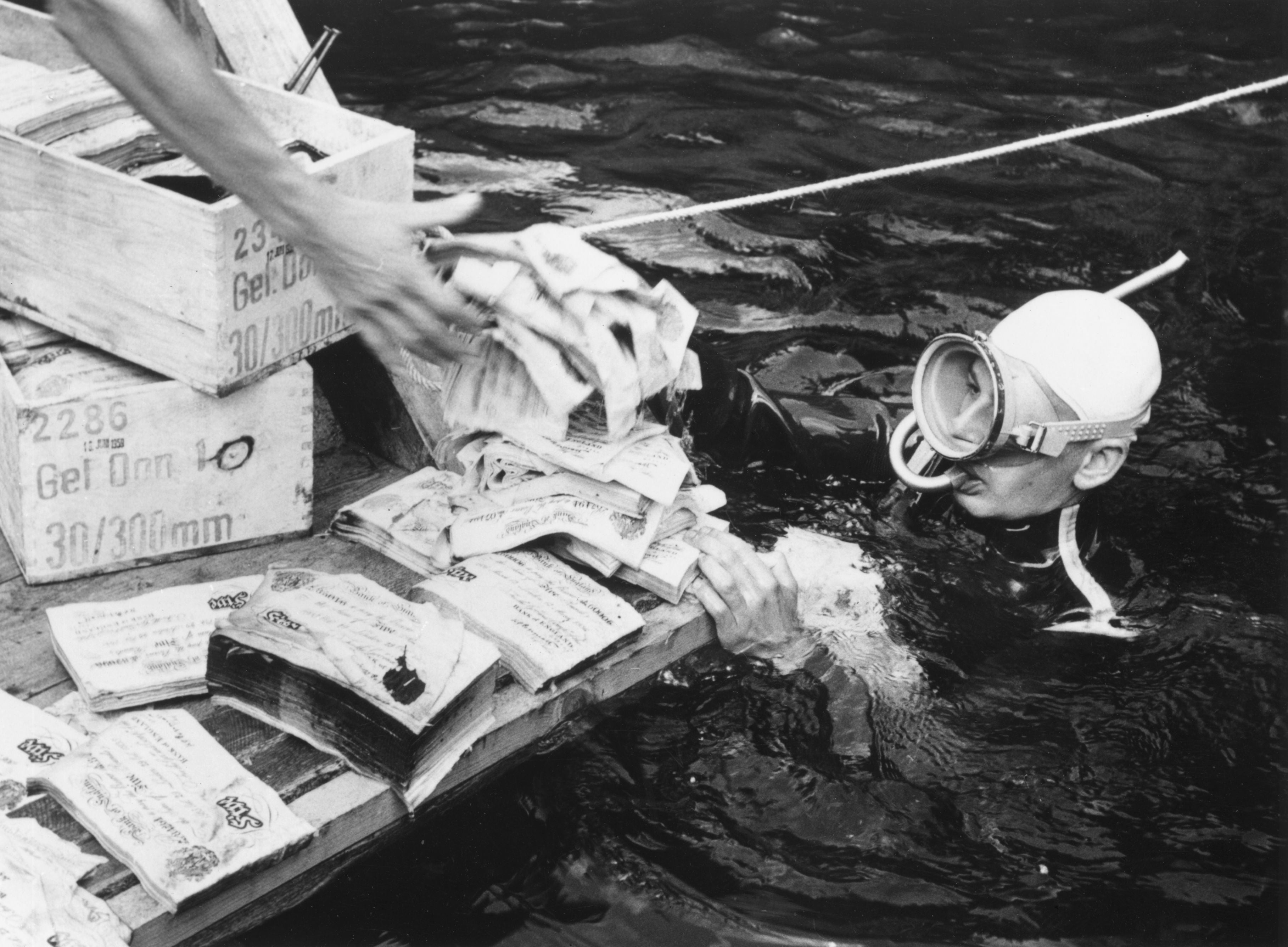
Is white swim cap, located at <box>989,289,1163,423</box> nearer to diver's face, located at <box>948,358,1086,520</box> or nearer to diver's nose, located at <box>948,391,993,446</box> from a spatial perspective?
diver's face, located at <box>948,358,1086,520</box>

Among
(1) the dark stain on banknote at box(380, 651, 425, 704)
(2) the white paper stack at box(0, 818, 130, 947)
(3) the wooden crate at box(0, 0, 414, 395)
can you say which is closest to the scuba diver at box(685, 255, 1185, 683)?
(1) the dark stain on banknote at box(380, 651, 425, 704)

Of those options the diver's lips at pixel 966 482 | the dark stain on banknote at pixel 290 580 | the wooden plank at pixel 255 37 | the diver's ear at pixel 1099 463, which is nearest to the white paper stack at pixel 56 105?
the wooden plank at pixel 255 37

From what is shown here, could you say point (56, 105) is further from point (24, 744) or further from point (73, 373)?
point (24, 744)

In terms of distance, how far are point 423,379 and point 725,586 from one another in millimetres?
1223

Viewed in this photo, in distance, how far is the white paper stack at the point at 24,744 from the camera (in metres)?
2.72

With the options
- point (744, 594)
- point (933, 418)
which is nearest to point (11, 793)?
point (744, 594)

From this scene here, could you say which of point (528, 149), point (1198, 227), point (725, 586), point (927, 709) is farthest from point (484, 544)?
point (1198, 227)

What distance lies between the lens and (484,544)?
11.7 feet

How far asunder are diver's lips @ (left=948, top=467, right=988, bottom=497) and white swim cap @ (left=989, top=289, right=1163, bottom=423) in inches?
15.0

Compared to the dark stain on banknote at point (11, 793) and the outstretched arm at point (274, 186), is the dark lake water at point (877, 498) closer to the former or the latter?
the dark stain on banknote at point (11, 793)

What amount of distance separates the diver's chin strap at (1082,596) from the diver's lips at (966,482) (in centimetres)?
28

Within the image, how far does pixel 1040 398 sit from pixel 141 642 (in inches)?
98.9

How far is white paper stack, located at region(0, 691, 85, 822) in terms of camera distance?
2719 millimetres

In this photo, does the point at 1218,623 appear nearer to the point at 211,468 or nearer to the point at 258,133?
the point at 211,468
